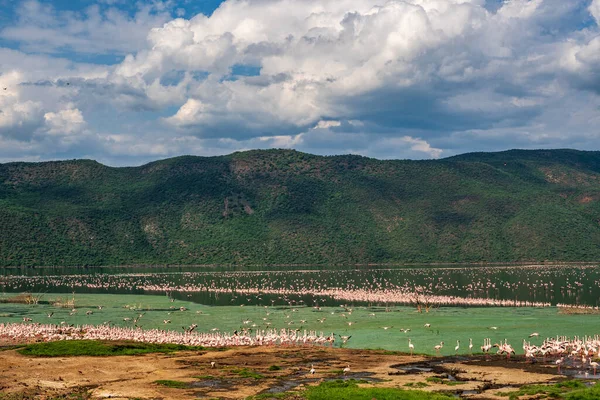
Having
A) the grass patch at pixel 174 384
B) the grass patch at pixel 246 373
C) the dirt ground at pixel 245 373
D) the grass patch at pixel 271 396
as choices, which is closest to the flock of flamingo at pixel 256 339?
the dirt ground at pixel 245 373

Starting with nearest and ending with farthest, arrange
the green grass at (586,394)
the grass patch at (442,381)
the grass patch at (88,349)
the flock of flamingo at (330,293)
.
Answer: the green grass at (586,394)
the grass patch at (442,381)
the grass patch at (88,349)
the flock of flamingo at (330,293)

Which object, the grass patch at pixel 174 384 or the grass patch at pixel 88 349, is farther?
the grass patch at pixel 88 349

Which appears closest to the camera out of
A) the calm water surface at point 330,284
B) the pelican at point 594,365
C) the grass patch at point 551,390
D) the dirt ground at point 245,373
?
the grass patch at point 551,390

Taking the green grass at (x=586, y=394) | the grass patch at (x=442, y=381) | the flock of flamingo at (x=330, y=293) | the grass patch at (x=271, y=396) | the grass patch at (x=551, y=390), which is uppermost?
the green grass at (x=586, y=394)

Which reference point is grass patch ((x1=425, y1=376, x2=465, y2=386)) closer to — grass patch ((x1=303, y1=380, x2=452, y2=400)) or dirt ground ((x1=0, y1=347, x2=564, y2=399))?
dirt ground ((x1=0, y1=347, x2=564, y2=399))

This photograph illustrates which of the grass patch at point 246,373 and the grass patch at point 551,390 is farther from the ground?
the grass patch at point 551,390

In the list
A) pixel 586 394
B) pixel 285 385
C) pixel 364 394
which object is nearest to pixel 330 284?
pixel 285 385

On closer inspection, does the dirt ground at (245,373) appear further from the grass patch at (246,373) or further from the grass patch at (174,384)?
the grass patch at (174,384)

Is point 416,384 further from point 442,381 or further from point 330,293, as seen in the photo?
point 330,293
